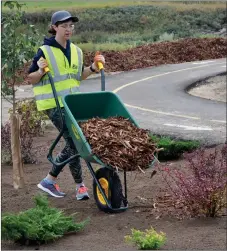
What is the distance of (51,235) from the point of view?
6254mm

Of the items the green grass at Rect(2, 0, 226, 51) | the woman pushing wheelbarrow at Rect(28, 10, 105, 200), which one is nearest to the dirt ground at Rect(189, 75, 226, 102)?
the green grass at Rect(2, 0, 226, 51)

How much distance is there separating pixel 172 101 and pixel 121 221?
1219 cm

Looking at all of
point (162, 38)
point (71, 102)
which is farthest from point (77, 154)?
point (162, 38)

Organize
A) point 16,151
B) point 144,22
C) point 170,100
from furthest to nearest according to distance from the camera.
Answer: point 144,22 < point 170,100 < point 16,151

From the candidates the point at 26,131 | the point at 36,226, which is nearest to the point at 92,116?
the point at 36,226

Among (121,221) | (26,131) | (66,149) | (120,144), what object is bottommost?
(26,131)

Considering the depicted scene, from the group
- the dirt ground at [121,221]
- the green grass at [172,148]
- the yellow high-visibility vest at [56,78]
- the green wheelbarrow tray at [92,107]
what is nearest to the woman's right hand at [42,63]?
the yellow high-visibility vest at [56,78]

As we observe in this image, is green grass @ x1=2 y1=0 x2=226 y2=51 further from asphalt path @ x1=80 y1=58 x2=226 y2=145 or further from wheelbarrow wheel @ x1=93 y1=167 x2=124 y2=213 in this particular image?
wheelbarrow wheel @ x1=93 y1=167 x2=124 y2=213

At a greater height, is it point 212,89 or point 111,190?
point 111,190

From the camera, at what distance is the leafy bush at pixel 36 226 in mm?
6188

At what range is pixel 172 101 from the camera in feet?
63.4

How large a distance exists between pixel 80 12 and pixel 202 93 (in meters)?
16.7

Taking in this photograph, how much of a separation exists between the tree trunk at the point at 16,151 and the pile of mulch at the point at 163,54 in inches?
712

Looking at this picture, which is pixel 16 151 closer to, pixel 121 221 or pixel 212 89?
pixel 121 221
